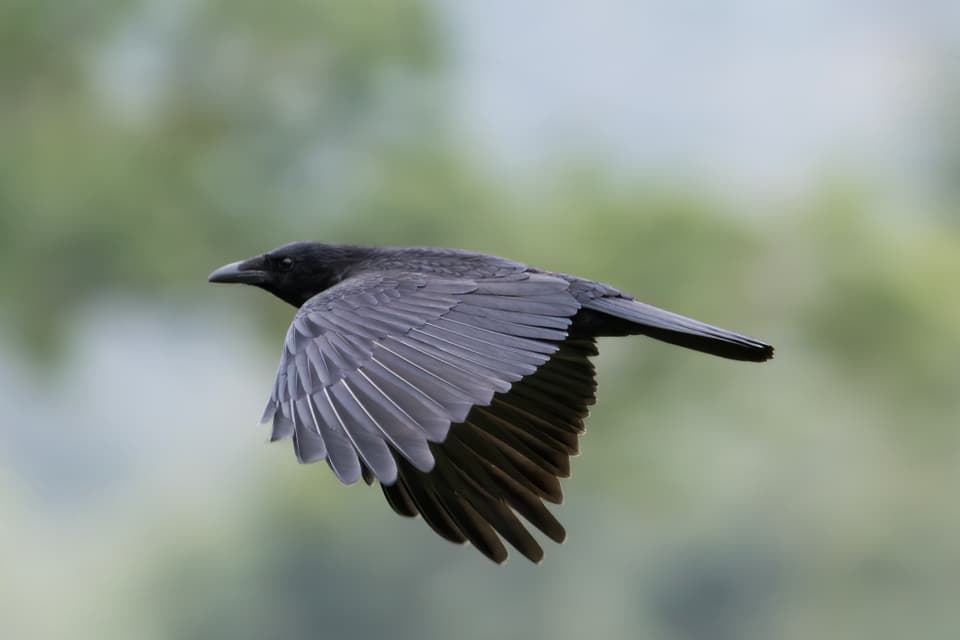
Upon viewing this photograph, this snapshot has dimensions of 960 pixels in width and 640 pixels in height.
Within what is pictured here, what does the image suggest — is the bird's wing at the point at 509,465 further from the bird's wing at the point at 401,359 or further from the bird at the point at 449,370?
the bird's wing at the point at 401,359

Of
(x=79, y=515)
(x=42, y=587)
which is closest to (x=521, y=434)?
(x=42, y=587)

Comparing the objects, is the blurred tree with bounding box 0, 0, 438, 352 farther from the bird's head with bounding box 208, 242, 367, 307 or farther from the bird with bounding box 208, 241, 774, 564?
the bird with bounding box 208, 241, 774, 564

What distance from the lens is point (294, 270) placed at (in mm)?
6363

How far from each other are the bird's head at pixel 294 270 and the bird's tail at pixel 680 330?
1.19 meters

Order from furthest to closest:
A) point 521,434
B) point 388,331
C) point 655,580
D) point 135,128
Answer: point 135,128 < point 655,580 < point 521,434 < point 388,331

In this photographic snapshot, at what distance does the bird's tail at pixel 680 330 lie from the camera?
513 cm

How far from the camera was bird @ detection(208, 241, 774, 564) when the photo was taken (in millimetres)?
4367

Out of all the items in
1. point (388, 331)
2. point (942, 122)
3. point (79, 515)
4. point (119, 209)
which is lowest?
point (79, 515)

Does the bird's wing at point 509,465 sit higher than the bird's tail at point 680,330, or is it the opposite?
the bird's tail at point 680,330

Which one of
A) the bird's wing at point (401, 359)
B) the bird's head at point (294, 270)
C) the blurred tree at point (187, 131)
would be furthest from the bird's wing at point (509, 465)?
the blurred tree at point (187, 131)

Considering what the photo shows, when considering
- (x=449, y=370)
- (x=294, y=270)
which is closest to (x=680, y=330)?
(x=449, y=370)

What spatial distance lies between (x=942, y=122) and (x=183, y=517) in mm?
18681

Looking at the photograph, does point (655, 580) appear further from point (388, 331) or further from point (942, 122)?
point (388, 331)

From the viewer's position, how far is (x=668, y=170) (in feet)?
117
